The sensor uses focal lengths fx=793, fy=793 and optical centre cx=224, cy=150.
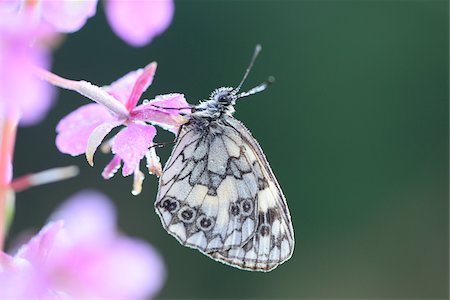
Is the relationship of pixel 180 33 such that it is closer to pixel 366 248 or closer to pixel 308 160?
pixel 308 160

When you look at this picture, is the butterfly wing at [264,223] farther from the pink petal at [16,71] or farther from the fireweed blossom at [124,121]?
the pink petal at [16,71]

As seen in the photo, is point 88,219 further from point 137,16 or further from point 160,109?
point 137,16

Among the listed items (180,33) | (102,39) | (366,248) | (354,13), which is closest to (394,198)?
(366,248)

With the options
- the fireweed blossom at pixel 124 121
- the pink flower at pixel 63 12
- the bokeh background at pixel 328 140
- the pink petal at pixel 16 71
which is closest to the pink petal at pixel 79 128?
the fireweed blossom at pixel 124 121

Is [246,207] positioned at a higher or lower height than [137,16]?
lower

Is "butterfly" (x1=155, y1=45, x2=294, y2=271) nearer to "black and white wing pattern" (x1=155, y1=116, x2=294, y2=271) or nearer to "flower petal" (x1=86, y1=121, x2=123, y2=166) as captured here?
"black and white wing pattern" (x1=155, y1=116, x2=294, y2=271)

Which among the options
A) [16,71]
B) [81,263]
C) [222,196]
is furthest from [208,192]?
[16,71]
